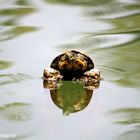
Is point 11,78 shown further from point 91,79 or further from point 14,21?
point 14,21

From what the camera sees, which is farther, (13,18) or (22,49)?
(13,18)

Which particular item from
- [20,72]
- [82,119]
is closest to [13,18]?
[20,72]

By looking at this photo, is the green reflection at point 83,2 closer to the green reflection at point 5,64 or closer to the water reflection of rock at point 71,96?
the green reflection at point 5,64

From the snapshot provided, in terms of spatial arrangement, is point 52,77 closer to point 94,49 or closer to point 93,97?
point 93,97

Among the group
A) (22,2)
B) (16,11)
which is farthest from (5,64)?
(22,2)

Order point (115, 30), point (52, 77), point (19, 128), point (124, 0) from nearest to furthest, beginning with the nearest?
point (19, 128) → point (52, 77) → point (115, 30) → point (124, 0)

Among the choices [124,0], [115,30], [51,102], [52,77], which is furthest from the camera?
[124,0]

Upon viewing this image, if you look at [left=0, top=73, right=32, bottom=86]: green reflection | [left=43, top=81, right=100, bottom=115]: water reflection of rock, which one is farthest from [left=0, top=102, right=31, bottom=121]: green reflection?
[left=0, top=73, right=32, bottom=86]: green reflection
